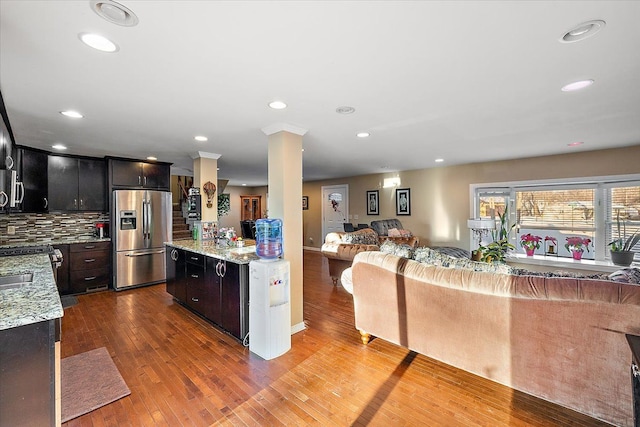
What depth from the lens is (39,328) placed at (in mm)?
1374

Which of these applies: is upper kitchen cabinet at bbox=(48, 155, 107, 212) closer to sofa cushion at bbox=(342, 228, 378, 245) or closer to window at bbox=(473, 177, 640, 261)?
sofa cushion at bbox=(342, 228, 378, 245)

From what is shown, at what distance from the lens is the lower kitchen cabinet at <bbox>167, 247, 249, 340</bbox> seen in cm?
287

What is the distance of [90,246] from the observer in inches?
181

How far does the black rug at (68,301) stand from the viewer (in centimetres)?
406

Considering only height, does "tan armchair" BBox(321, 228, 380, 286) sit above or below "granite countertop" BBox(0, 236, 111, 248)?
below

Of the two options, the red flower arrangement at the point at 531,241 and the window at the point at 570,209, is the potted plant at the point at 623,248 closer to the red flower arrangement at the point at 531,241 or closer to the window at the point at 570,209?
the window at the point at 570,209

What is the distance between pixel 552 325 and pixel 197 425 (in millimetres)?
2420

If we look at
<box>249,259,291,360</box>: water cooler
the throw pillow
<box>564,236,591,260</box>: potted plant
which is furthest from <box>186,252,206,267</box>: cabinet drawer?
<box>564,236,591,260</box>: potted plant

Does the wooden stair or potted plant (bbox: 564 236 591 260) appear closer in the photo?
potted plant (bbox: 564 236 591 260)

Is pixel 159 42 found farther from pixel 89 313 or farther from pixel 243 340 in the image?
pixel 89 313

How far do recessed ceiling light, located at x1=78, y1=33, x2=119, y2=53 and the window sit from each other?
629 cm

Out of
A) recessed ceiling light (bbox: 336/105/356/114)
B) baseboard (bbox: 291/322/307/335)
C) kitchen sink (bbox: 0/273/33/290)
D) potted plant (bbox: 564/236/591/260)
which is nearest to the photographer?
kitchen sink (bbox: 0/273/33/290)

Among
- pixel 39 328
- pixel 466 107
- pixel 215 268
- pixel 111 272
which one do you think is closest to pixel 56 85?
pixel 39 328

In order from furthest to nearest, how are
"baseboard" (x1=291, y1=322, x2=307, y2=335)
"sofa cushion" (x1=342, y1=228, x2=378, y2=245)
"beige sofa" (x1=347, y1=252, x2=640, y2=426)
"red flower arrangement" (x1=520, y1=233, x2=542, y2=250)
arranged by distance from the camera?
"red flower arrangement" (x1=520, y1=233, x2=542, y2=250), "sofa cushion" (x1=342, y1=228, x2=378, y2=245), "baseboard" (x1=291, y1=322, x2=307, y2=335), "beige sofa" (x1=347, y1=252, x2=640, y2=426)
